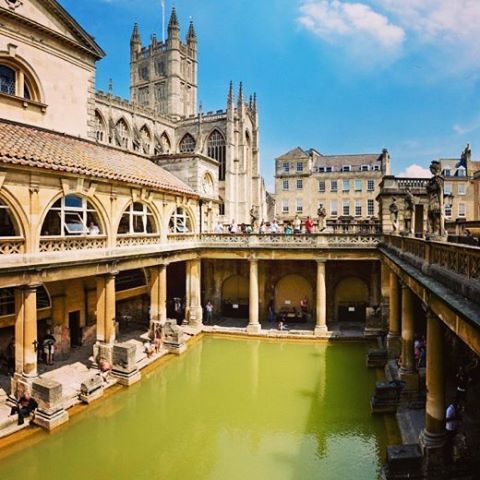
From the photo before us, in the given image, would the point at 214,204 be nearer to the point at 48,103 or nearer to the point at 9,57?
the point at 48,103

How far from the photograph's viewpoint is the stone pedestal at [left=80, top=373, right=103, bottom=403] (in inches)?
601

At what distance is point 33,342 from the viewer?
A: 14.9m

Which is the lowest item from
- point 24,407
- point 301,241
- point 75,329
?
point 24,407

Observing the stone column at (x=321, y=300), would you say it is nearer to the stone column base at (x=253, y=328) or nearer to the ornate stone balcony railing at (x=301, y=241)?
the ornate stone balcony railing at (x=301, y=241)

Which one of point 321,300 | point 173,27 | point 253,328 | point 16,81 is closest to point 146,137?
point 173,27

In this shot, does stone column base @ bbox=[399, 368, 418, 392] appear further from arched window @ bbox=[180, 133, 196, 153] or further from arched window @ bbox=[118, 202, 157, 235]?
arched window @ bbox=[180, 133, 196, 153]

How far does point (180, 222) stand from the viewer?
25.8 m

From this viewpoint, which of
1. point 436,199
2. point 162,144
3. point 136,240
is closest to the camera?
point 436,199

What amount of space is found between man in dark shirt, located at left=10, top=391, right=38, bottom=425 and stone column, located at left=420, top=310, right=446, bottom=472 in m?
12.4

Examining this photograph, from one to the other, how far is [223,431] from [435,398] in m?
7.08

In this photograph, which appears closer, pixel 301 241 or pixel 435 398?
pixel 435 398

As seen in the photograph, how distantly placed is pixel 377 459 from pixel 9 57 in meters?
22.8

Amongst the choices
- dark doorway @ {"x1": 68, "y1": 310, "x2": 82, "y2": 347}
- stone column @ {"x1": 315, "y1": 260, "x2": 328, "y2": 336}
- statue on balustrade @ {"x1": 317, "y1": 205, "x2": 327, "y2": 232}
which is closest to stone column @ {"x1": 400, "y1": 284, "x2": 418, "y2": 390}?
stone column @ {"x1": 315, "y1": 260, "x2": 328, "y2": 336}

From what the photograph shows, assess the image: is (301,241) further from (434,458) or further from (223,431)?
(434,458)
